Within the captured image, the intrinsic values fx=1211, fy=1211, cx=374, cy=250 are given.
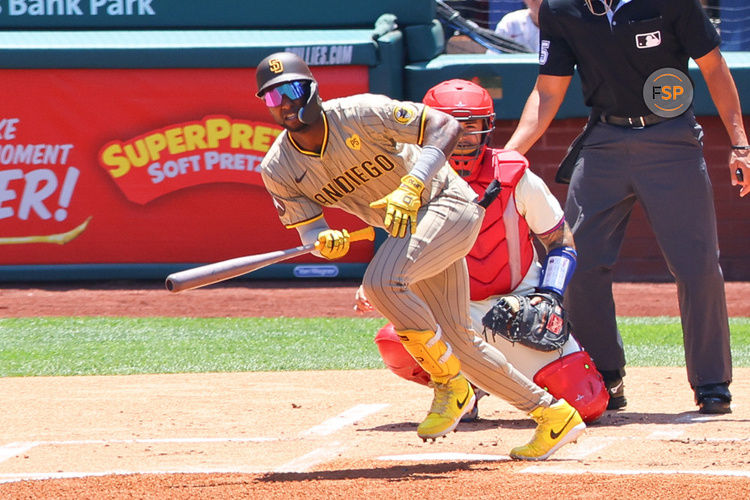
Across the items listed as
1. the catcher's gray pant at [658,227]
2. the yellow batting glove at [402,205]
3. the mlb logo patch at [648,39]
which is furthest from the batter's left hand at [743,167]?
the yellow batting glove at [402,205]

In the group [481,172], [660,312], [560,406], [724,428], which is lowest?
[660,312]

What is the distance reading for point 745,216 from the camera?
10.6 metres

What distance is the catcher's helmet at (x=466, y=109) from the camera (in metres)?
5.03

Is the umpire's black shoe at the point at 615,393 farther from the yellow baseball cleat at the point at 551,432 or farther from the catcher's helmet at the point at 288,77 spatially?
the catcher's helmet at the point at 288,77

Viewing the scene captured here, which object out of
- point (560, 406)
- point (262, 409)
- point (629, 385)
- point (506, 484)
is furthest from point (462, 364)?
point (629, 385)

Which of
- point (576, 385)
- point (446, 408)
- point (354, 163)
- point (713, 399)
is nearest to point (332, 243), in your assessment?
point (354, 163)

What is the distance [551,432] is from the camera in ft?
13.9

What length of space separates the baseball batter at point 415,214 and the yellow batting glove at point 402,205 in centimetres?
2

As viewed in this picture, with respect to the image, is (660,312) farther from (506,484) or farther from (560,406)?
(506,484)

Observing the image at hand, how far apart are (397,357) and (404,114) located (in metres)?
1.36

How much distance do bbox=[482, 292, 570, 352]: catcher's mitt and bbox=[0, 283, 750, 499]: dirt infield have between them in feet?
1.38

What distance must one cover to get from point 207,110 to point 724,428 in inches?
252

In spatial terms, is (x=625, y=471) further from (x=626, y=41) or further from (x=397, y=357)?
(x=626, y=41)

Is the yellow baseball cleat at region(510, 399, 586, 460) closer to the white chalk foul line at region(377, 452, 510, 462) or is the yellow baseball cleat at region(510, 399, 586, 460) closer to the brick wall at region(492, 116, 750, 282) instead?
the white chalk foul line at region(377, 452, 510, 462)
